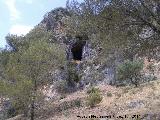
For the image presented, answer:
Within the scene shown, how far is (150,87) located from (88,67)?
20.6 meters

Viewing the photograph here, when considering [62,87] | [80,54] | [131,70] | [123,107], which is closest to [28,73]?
[131,70]

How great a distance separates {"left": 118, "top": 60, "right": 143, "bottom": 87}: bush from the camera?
40781 millimetres

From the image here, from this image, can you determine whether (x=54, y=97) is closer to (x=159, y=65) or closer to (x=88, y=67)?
(x=88, y=67)

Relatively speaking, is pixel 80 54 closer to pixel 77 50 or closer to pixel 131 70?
pixel 77 50

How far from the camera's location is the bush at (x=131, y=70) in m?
40.8

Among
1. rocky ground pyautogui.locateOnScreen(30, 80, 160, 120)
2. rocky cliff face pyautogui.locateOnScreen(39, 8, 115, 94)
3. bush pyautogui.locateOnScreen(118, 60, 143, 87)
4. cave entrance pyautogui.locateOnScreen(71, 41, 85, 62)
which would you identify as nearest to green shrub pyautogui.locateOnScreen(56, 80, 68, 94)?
rocky cliff face pyautogui.locateOnScreen(39, 8, 115, 94)

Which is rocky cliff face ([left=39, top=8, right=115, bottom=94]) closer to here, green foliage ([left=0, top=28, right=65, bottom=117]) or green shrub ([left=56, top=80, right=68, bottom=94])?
green shrub ([left=56, top=80, right=68, bottom=94])

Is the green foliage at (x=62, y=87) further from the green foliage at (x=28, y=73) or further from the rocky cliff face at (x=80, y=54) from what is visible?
the green foliage at (x=28, y=73)

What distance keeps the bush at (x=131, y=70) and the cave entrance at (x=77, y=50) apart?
1750 cm

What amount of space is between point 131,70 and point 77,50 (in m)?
20.5

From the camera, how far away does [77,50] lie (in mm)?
60594

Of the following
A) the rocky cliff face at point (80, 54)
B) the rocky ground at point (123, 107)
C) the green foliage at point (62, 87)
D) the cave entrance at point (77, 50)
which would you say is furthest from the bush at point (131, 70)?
the cave entrance at point (77, 50)

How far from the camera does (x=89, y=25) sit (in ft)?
80.7

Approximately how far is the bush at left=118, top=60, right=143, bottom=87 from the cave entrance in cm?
1750
